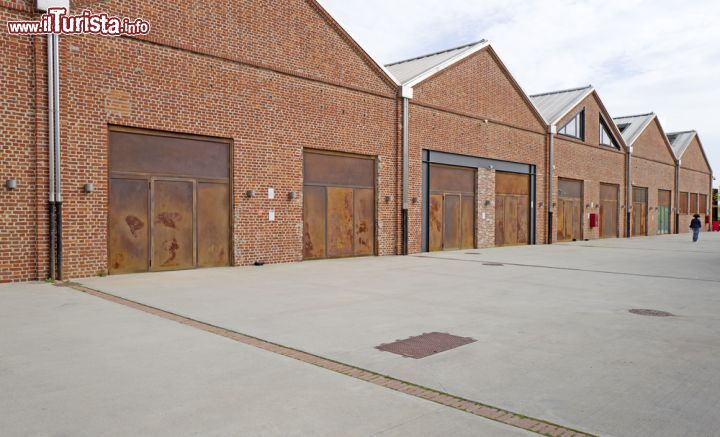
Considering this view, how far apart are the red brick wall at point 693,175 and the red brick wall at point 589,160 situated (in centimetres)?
1476

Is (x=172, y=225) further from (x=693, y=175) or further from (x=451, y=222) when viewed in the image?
(x=693, y=175)

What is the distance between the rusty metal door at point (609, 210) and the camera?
32.5 metres

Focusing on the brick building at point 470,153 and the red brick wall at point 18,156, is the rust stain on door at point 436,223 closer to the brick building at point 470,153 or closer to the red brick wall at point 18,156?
the brick building at point 470,153

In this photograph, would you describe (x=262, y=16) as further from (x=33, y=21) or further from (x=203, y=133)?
(x=33, y=21)

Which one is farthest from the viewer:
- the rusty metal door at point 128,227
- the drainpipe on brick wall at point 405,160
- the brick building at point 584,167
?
the brick building at point 584,167

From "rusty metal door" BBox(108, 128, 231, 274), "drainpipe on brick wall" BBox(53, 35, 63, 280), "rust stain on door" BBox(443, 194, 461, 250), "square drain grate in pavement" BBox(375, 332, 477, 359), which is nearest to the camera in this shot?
"square drain grate in pavement" BBox(375, 332, 477, 359)

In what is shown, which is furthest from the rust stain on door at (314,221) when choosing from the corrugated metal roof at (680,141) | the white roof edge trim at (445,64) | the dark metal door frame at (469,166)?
the corrugated metal roof at (680,141)

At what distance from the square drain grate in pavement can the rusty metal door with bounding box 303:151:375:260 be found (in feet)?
33.4

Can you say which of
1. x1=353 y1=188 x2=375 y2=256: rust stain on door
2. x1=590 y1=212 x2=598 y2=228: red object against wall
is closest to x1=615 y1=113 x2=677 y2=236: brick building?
x1=590 y1=212 x2=598 y2=228: red object against wall

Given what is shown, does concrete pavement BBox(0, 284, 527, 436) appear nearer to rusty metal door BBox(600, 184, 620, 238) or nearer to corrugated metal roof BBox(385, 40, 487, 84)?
corrugated metal roof BBox(385, 40, 487, 84)

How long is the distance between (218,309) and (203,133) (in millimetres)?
6870

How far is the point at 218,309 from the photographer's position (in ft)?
26.4

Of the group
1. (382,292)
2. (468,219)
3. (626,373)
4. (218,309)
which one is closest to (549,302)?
(382,292)

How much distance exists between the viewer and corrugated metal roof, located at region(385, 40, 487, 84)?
20750 millimetres
